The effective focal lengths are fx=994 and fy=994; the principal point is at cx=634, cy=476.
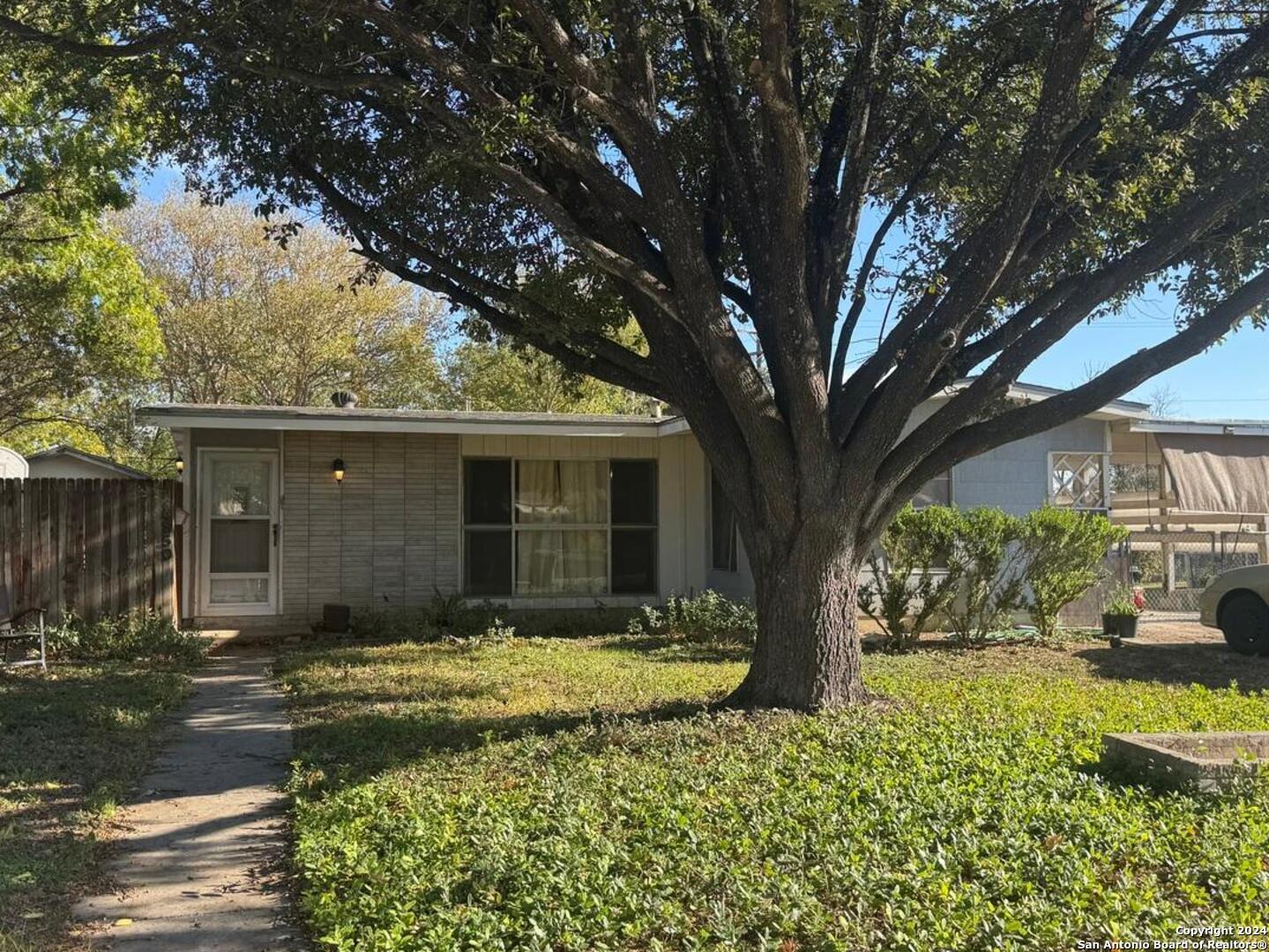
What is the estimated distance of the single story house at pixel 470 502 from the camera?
12.2 meters

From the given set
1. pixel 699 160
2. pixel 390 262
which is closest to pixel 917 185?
pixel 699 160

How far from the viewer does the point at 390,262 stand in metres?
7.92

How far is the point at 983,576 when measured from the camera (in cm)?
1068

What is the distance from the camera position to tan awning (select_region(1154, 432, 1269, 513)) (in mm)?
14719

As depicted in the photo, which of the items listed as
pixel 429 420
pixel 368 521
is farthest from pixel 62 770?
pixel 368 521

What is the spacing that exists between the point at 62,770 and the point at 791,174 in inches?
224

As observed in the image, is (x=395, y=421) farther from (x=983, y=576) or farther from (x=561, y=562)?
(x=983, y=576)

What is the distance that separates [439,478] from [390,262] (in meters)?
5.44

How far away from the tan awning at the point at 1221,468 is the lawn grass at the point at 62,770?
44.6ft

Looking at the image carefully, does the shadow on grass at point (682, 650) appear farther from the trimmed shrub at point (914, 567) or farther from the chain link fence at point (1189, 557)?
the chain link fence at point (1189, 557)

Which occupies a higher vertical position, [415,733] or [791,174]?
[791,174]

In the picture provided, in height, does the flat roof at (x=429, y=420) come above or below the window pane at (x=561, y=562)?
above

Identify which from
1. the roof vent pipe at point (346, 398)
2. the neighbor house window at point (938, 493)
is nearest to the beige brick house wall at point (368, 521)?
the roof vent pipe at point (346, 398)

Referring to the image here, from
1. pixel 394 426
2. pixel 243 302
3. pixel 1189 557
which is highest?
pixel 243 302
